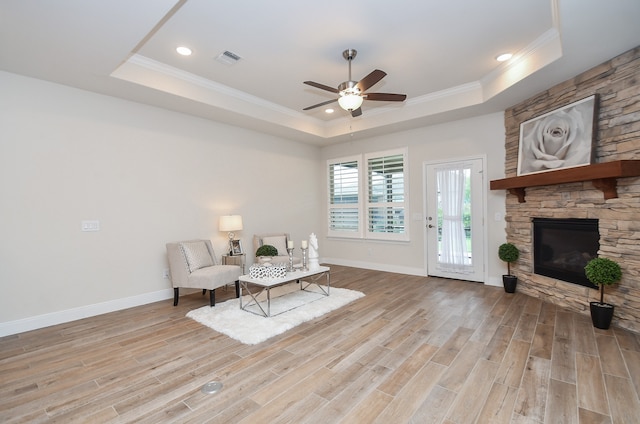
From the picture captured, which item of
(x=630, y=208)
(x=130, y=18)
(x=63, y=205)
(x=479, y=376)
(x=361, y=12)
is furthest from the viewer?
(x=63, y=205)

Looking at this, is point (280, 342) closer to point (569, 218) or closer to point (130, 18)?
point (130, 18)

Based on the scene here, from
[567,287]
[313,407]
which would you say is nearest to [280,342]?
[313,407]

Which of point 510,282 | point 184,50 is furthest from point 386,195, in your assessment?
point 184,50

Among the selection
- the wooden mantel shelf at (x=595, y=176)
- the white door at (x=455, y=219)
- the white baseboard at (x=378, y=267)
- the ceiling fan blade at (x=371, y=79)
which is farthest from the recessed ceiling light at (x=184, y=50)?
the white baseboard at (x=378, y=267)

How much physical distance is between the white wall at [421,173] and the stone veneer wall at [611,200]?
0.79 metres

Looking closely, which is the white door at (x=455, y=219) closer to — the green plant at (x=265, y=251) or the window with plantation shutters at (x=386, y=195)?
the window with plantation shutters at (x=386, y=195)

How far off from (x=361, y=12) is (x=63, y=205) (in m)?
4.09

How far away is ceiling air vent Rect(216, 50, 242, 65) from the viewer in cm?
363

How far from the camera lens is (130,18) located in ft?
8.46

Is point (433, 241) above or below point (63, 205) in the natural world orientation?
below

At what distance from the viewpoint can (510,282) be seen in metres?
4.58

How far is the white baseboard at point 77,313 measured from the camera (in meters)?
3.33

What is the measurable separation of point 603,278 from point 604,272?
6 centimetres

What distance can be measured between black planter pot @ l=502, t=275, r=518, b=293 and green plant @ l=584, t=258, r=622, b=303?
4.49 ft
